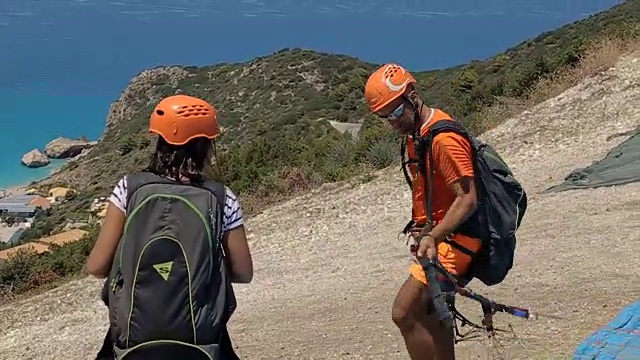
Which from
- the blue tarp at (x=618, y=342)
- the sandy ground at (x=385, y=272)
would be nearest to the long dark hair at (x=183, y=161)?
the blue tarp at (x=618, y=342)

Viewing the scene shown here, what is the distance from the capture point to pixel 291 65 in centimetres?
6028

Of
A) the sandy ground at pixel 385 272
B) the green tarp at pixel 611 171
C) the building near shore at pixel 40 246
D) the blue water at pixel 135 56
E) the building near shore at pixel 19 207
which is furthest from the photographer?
the blue water at pixel 135 56

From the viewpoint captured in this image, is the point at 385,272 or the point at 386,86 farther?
the point at 385,272

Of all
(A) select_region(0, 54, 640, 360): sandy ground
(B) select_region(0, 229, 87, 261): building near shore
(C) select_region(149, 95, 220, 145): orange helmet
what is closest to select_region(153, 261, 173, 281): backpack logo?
(C) select_region(149, 95, 220, 145): orange helmet

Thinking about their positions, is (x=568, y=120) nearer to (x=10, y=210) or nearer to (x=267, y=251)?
(x=267, y=251)

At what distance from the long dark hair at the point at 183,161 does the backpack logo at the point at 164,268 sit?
0.90 feet

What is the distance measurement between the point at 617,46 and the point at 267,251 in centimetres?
927

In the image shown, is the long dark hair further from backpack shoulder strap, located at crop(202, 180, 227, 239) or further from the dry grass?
the dry grass

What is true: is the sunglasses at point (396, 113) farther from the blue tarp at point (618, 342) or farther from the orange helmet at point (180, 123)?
the blue tarp at point (618, 342)

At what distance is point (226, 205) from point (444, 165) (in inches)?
42.2

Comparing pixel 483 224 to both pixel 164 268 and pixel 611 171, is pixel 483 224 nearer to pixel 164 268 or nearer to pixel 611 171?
pixel 164 268

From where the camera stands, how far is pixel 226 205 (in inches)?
116

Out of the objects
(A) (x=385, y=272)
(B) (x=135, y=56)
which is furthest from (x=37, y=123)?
(A) (x=385, y=272)

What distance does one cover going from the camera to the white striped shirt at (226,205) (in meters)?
2.91
